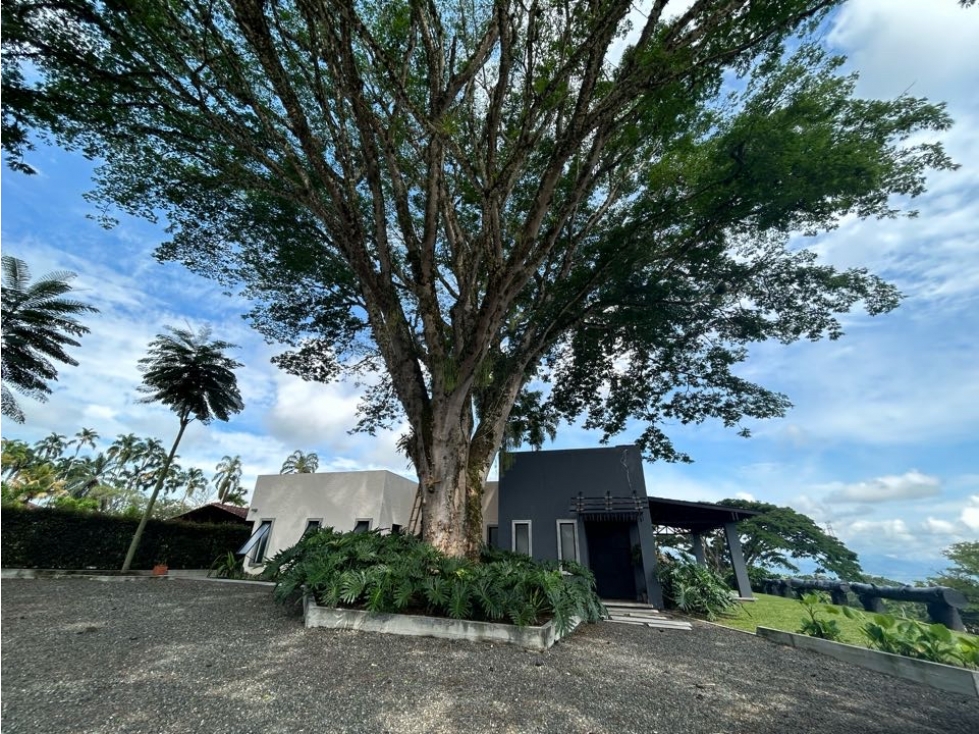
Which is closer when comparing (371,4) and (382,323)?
(371,4)

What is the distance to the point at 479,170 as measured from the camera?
22.1ft

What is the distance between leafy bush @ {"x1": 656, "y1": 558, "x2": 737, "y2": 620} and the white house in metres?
8.42

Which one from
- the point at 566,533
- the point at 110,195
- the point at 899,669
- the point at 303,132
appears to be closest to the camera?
the point at 899,669

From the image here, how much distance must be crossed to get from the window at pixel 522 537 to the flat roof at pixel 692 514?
3.58 meters

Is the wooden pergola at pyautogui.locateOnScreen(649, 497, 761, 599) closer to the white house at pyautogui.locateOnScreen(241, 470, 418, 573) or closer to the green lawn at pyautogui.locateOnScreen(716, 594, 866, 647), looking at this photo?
the green lawn at pyautogui.locateOnScreen(716, 594, 866, 647)

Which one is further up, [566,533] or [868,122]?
[868,122]

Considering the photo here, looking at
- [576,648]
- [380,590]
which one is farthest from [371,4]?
[576,648]

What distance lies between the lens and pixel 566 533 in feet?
38.2

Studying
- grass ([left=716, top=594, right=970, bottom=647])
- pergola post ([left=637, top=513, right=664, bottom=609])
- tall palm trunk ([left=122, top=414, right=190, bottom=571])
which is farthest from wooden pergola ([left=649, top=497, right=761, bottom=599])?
tall palm trunk ([left=122, top=414, right=190, bottom=571])

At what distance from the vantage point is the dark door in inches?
471

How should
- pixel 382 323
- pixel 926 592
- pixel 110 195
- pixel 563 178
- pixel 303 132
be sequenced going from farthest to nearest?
pixel 926 592 < pixel 563 178 < pixel 110 195 < pixel 382 323 < pixel 303 132

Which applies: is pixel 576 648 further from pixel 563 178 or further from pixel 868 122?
pixel 868 122

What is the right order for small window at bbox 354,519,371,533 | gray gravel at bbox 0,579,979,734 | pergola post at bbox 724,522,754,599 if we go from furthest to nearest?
small window at bbox 354,519,371,533, pergola post at bbox 724,522,754,599, gray gravel at bbox 0,579,979,734

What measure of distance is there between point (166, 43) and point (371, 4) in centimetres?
296
